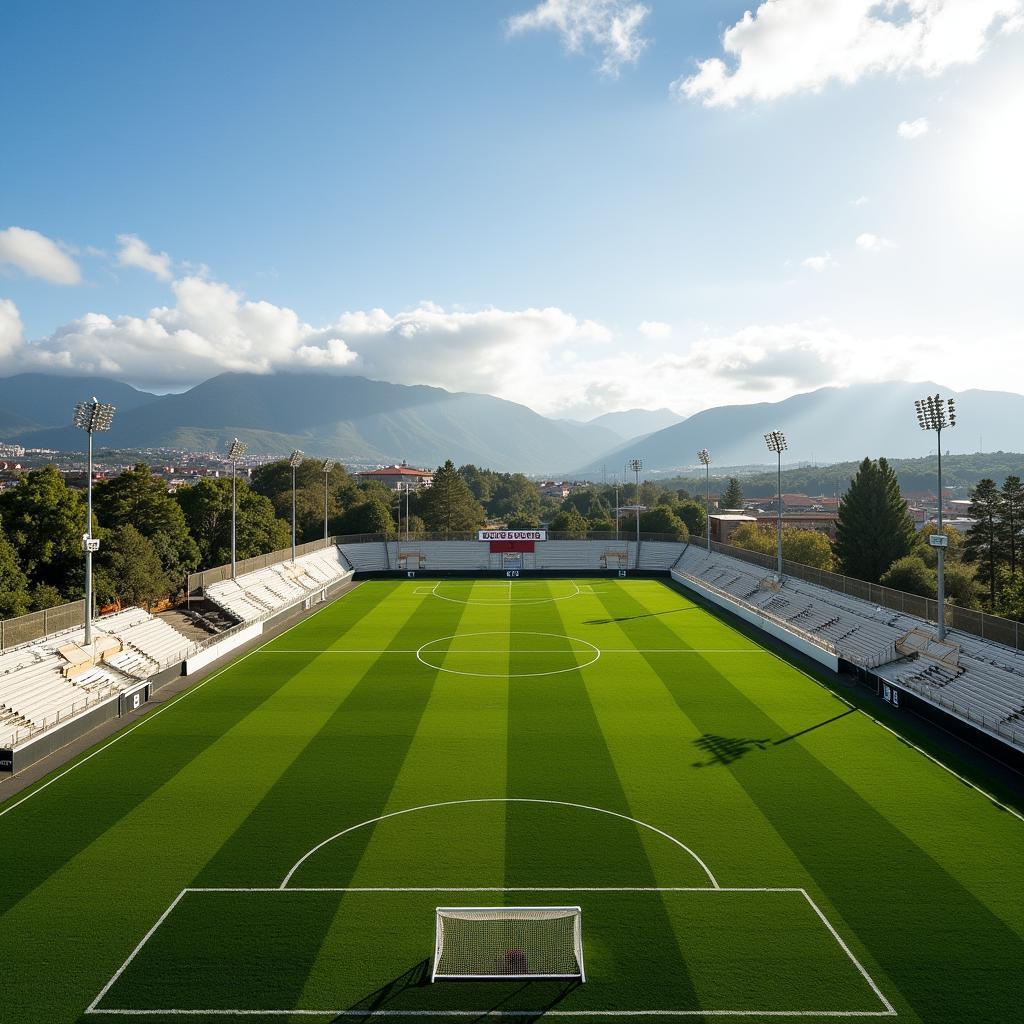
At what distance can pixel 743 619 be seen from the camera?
39.1 m

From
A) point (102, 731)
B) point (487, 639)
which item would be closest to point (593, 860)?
point (102, 731)

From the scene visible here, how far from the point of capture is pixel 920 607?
→ 27.8 metres

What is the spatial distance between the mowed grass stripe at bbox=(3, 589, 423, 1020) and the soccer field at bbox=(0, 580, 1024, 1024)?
0.20 feet

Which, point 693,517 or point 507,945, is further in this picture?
point 693,517

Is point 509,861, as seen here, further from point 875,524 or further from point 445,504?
point 445,504

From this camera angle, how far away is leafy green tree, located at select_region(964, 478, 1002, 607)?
46062 millimetres

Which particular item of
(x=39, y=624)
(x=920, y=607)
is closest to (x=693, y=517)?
(x=920, y=607)

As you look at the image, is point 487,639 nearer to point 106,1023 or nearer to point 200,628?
point 200,628

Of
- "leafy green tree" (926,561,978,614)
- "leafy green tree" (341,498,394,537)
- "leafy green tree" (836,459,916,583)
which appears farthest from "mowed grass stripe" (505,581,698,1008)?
"leafy green tree" (341,498,394,537)

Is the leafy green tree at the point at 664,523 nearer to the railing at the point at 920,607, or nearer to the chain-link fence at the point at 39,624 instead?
the railing at the point at 920,607

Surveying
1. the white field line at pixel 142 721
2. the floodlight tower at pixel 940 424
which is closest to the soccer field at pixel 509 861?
the white field line at pixel 142 721

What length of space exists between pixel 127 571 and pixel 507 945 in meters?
36.0

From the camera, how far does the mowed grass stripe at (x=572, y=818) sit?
11.6m

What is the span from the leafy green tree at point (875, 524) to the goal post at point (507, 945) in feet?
169
